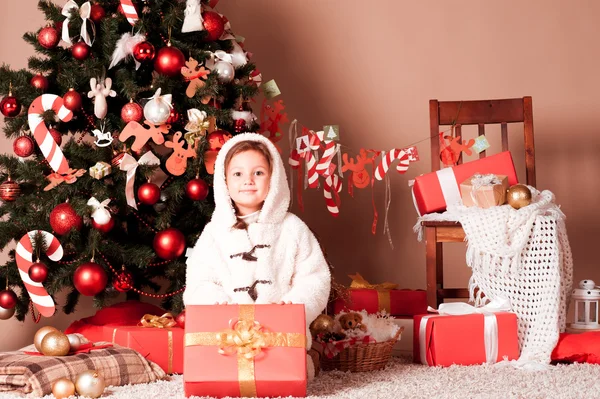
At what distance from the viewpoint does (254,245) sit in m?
2.40

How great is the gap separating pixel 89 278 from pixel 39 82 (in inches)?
28.9

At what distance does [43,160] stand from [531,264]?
1.73 m

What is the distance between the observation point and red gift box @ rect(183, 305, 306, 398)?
2043 mm

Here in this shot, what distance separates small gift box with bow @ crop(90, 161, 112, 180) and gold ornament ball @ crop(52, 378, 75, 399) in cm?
77

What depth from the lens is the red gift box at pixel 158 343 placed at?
2.53 metres

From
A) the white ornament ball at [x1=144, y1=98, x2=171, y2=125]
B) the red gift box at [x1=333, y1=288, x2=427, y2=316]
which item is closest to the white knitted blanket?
the red gift box at [x1=333, y1=288, x2=427, y2=316]

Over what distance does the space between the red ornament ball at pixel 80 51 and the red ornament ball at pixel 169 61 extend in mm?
245

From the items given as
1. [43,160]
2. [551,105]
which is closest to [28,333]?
[43,160]

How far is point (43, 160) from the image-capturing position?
2693 mm

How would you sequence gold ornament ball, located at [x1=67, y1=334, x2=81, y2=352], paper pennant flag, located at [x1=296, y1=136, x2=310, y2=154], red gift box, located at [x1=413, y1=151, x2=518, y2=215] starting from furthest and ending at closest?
paper pennant flag, located at [x1=296, y1=136, x2=310, y2=154] < red gift box, located at [x1=413, y1=151, x2=518, y2=215] < gold ornament ball, located at [x1=67, y1=334, x2=81, y2=352]

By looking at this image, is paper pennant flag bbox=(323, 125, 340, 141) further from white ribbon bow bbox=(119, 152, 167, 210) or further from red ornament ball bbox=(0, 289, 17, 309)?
red ornament ball bbox=(0, 289, 17, 309)

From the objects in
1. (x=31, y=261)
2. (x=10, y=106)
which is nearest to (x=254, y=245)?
(x=31, y=261)

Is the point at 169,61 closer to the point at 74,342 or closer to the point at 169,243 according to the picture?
the point at 169,243

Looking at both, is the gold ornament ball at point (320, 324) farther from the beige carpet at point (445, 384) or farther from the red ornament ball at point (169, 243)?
the red ornament ball at point (169, 243)
